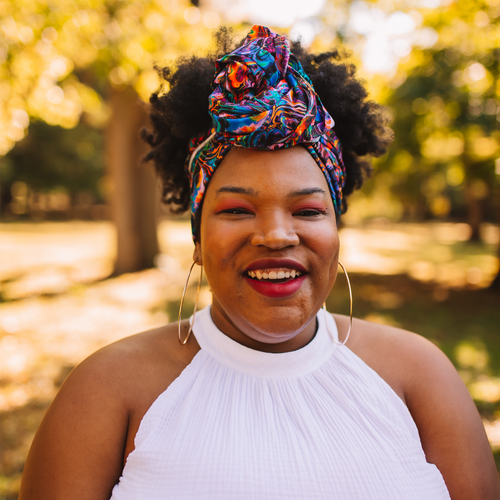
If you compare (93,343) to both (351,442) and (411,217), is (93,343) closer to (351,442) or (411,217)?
(351,442)

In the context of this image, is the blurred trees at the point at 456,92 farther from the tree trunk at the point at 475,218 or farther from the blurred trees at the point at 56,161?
the blurred trees at the point at 56,161

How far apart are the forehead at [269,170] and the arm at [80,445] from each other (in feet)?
2.84

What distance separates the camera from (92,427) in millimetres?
1506

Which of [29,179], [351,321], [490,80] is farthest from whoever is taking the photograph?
[29,179]

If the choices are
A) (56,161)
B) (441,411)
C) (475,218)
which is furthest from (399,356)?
(56,161)

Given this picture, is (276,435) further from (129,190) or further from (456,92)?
(129,190)

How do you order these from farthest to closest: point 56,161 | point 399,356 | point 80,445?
point 56,161
point 399,356
point 80,445

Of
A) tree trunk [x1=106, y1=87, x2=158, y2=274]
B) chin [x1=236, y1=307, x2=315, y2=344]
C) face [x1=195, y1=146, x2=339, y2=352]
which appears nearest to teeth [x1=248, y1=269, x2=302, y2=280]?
face [x1=195, y1=146, x2=339, y2=352]

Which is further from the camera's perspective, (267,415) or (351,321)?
(351,321)

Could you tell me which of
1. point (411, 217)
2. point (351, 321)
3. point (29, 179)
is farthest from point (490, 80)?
point (411, 217)

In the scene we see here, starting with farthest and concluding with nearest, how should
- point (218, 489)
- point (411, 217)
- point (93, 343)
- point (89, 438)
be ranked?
point (411, 217), point (93, 343), point (89, 438), point (218, 489)

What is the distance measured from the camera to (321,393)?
5.57ft

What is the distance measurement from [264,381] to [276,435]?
9.3 inches

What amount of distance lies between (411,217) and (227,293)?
5383 cm
